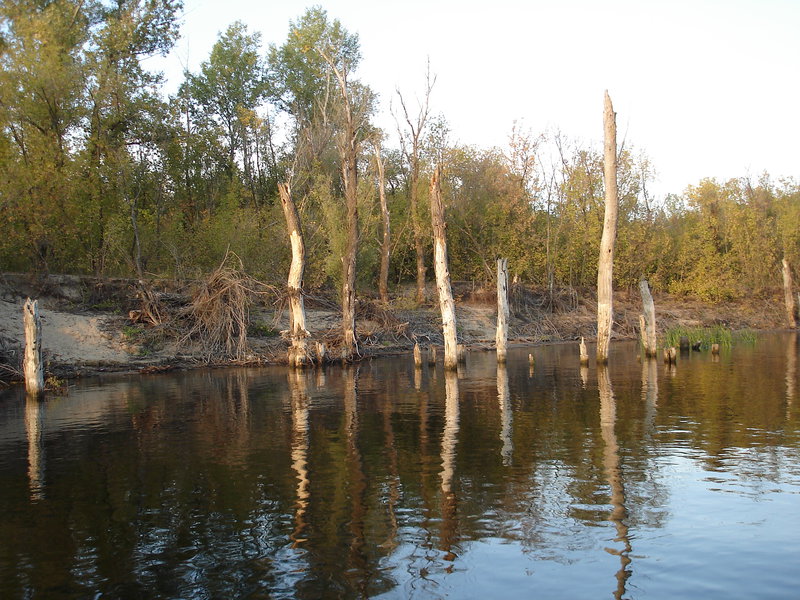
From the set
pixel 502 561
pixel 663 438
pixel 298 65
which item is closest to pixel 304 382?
pixel 663 438

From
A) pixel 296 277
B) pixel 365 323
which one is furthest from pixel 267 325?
pixel 296 277

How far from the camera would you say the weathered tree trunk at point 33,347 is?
19875 mm

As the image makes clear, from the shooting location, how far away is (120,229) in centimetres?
3491

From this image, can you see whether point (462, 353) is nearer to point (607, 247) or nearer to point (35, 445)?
point (607, 247)

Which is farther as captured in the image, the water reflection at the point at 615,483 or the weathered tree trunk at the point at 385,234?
the weathered tree trunk at the point at 385,234

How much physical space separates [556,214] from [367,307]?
59.6 feet

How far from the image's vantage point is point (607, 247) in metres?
24.4

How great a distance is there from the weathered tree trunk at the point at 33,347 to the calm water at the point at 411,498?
277 centimetres

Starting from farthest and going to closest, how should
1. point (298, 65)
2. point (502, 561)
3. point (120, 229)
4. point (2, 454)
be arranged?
point (298, 65) → point (120, 229) → point (2, 454) → point (502, 561)

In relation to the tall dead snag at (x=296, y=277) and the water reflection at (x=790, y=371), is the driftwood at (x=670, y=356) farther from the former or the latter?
the tall dead snag at (x=296, y=277)

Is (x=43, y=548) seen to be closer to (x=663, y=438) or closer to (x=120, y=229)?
(x=663, y=438)

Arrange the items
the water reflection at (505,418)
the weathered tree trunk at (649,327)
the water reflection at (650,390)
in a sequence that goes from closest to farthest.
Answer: the water reflection at (505,418), the water reflection at (650,390), the weathered tree trunk at (649,327)

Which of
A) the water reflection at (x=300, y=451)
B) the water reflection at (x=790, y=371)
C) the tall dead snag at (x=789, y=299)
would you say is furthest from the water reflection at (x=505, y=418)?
the tall dead snag at (x=789, y=299)

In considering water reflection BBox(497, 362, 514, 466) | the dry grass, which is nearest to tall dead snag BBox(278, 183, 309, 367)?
the dry grass
